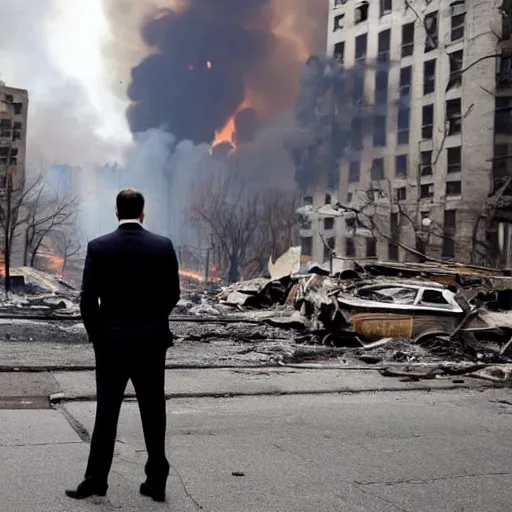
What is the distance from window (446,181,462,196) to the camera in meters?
33.0

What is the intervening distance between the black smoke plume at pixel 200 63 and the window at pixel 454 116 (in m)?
12.3

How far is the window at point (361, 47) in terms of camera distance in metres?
36.3

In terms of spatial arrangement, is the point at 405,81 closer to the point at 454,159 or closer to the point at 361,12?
the point at 454,159

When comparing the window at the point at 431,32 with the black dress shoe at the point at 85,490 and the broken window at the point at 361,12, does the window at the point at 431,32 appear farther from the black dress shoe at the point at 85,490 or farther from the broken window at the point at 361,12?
the black dress shoe at the point at 85,490

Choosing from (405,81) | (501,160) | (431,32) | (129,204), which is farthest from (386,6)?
(129,204)

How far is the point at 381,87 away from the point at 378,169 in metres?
4.51

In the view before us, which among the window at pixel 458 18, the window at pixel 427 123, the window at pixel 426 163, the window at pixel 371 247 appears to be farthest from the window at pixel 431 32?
the window at pixel 371 247

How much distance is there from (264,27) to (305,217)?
12446mm

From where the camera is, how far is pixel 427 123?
113 ft

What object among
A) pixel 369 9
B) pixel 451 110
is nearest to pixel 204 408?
pixel 451 110

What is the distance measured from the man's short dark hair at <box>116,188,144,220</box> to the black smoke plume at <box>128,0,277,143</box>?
128 feet

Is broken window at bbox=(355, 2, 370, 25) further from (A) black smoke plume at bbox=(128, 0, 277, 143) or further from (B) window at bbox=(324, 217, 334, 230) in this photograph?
(B) window at bbox=(324, 217, 334, 230)

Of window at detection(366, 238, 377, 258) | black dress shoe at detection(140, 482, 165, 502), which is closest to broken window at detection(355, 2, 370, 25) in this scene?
window at detection(366, 238, 377, 258)

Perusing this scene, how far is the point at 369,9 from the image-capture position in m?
37.2
